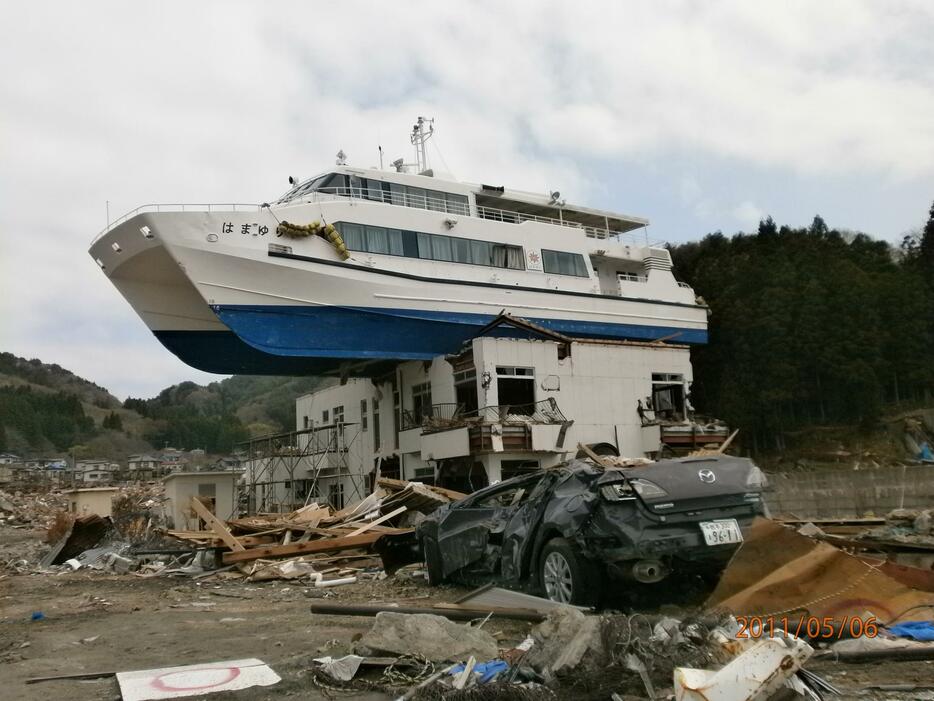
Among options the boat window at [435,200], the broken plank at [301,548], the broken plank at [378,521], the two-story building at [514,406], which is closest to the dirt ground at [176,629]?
the broken plank at [301,548]

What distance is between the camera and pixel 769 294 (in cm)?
3709

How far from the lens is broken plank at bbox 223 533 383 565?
12867 millimetres

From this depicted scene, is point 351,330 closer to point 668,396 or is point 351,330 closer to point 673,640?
point 668,396

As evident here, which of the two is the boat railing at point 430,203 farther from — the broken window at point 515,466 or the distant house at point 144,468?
the distant house at point 144,468

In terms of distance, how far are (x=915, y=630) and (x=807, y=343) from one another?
109 ft

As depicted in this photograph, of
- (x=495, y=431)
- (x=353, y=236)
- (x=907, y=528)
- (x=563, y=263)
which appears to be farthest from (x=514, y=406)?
(x=907, y=528)

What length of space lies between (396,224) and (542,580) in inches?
798

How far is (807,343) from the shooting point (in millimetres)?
35594

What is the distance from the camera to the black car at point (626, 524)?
6.41 meters

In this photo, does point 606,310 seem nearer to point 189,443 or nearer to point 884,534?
point 884,534

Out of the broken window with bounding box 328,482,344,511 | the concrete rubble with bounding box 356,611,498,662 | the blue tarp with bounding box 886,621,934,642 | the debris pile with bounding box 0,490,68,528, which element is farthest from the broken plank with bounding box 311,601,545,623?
the debris pile with bounding box 0,490,68,528

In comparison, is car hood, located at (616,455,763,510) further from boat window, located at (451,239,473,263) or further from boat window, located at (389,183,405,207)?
boat window, located at (389,183,405,207)

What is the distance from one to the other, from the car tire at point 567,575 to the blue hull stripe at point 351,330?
59.9 ft
